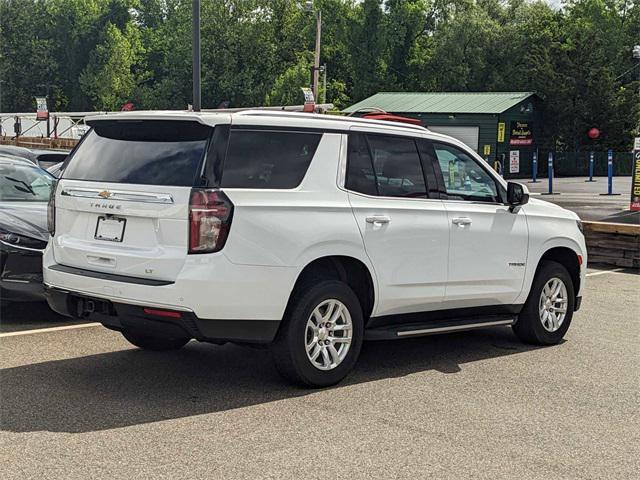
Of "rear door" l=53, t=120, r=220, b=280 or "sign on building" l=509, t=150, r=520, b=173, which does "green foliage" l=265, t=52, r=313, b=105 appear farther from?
"rear door" l=53, t=120, r=220, b=280

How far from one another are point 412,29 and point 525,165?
2830 centimetres

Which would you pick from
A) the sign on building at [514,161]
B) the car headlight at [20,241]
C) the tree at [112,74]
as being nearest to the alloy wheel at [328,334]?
the car headlight at [20,241]

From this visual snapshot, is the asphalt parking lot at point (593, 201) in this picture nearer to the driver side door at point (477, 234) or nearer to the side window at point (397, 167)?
the driver side door at point (477, 234)

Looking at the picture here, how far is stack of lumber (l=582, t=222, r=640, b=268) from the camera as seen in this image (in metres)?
13.1

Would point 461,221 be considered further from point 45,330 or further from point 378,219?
point 45,330

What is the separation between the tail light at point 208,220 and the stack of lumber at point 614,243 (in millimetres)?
9226

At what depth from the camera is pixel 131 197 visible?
5.66 metres

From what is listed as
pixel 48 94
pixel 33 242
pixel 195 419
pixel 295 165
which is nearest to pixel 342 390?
pixel 195 419

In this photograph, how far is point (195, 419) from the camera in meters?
5.32

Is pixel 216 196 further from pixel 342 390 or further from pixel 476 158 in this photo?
pixel 476 158

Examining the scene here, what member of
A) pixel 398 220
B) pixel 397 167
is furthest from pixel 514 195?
pixel 398 220

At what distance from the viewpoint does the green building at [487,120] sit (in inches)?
1826

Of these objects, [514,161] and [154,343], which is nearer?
[154,343]

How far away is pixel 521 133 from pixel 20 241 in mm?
43520
